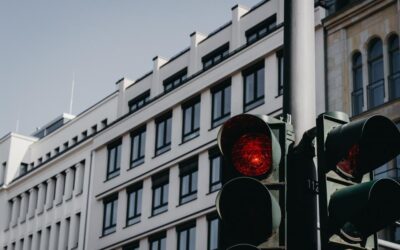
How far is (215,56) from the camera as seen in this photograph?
43.2m

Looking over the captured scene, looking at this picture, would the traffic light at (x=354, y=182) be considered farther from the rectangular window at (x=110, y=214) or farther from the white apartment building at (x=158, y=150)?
the rectangular window at (x=110, y=214)

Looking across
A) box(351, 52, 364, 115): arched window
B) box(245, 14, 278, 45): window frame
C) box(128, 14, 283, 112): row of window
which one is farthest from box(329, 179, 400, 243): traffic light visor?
box(245, 14, 278, 45): window frame

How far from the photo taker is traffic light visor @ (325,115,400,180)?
14.2ft

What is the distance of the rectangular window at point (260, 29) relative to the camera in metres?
39.8

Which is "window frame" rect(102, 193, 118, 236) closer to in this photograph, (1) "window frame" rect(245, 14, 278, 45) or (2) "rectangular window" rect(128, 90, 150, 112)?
(2) "rectangular window" rect(128, 90, 150, 112)

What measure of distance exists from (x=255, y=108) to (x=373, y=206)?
35.4m

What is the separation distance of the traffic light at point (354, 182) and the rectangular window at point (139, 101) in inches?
1692

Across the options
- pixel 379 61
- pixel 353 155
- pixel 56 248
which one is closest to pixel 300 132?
pixel 353 155

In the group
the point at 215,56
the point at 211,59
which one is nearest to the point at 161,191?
the point at 211,59

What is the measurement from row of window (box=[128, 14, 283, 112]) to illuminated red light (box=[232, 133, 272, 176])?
34322mm

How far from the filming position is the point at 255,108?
130 ft

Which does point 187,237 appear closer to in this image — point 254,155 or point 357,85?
point 357,85

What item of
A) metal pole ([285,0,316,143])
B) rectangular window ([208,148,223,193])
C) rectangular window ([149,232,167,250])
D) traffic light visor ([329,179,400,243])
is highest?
rectangular window ([208,148,223,193])

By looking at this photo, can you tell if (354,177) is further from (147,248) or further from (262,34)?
(147,248)
